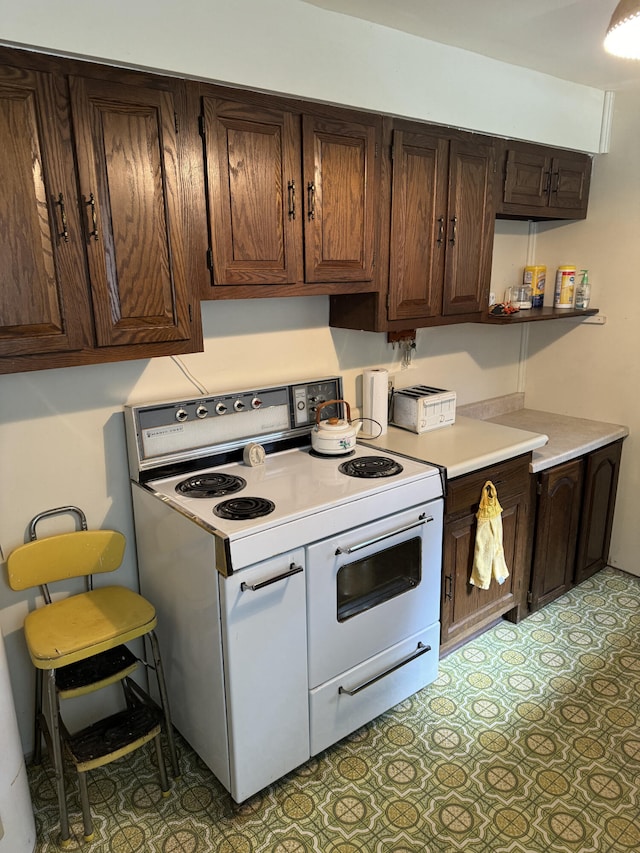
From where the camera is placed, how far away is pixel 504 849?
1715mm

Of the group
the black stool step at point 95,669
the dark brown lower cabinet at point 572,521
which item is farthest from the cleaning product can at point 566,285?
the black stool step at point 95,669

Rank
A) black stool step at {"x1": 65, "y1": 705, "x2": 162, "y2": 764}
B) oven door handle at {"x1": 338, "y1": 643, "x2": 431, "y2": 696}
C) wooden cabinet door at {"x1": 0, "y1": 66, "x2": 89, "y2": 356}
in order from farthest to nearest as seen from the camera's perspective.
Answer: oven door handle at {"x1": 338, "y1": 643, "x2": 431, "y2": 696} → black stool step at {"x1": 65, "y1": 705, "x2": 162, "y2": 764} → wooden cabinet door at {"x1": 0, "y1": 66, "x2": 89, "y2": 356}

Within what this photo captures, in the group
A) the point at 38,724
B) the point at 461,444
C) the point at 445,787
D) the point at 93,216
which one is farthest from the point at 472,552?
the point at 93,216

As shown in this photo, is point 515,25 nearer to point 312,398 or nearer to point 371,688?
point 312,398

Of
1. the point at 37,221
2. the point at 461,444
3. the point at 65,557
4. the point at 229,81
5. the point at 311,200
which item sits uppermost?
the point at 229,81

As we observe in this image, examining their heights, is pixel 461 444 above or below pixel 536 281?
below

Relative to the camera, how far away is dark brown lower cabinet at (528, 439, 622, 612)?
2713mm

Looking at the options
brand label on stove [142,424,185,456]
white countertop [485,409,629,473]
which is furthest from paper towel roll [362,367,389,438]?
brand label on stove [142,424,185,456]

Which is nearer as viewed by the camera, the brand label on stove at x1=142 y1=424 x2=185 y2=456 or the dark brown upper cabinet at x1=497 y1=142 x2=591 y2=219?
the brand label on stove at x1=142 y1=424 x2=185 y2=456

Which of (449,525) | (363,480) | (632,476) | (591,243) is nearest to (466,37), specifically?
(591,243)

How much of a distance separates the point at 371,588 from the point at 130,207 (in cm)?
144

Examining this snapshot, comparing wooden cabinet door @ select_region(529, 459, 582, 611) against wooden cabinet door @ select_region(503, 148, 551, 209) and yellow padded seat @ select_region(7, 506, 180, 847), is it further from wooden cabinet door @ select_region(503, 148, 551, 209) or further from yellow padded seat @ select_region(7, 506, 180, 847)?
yellow padded seat @ select_region(7, 506, 180, 847)

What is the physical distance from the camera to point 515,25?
6.80 feet

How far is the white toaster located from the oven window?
2.19 feet
